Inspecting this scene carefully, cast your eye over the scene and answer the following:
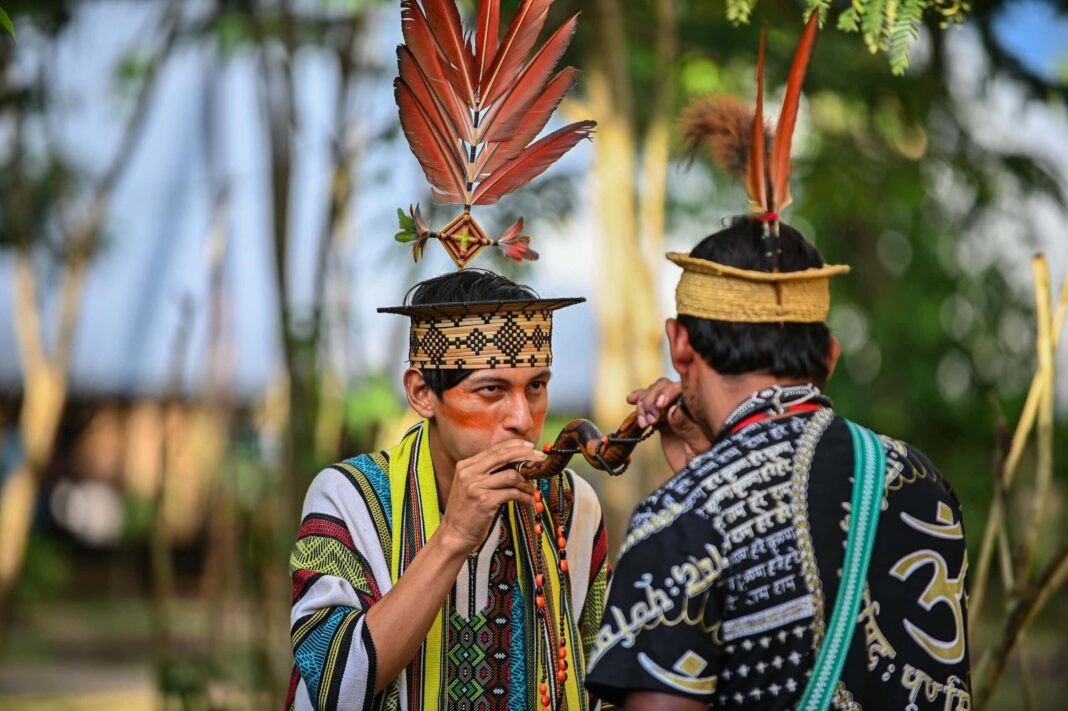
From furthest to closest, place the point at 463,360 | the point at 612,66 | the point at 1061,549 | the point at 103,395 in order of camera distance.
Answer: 1. the point at 103,395
2. the point at 612,66
3. the point at 1061,549
4. the point at 463,360

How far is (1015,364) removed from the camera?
10.4 m

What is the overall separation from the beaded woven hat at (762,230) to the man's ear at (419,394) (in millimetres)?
746

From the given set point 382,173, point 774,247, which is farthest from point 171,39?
point 774,247

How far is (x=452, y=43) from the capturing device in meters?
2.79

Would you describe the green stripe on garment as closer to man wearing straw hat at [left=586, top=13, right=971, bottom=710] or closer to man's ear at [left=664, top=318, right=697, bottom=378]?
man wearing straw hat at [left=586, top=13, right=971, bottom=710]

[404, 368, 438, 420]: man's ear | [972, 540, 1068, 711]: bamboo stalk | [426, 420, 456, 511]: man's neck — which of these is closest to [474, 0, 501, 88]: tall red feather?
[404, 368, 438, 420]: man's ear

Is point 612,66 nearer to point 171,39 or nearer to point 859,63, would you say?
point 859,63

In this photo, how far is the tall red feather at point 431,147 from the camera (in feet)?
9.22

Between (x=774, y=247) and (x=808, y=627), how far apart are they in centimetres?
64

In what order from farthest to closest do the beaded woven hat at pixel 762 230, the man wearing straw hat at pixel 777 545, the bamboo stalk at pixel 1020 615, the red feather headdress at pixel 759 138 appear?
the bamboo stalk at pixel 1020 615 < the red feather headdress at pixel 759 138 < the beaded woven hat at pixel 762 230 < the man wearing straw hat at pixel 777 545

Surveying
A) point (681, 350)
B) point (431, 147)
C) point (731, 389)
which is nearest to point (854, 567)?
point (731, 389)

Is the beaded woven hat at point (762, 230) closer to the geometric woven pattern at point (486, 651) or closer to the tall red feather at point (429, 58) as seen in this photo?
the tall red feather at point (429, 58)

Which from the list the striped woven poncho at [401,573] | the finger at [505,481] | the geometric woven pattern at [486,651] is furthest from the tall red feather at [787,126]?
the geometric woven pattern at [486,651]

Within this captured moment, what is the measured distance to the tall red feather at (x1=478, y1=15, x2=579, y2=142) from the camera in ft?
9.23
